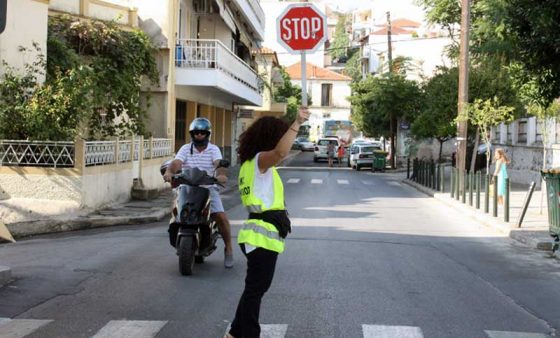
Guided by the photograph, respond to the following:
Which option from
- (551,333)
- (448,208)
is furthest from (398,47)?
(551,333)

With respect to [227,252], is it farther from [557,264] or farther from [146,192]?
[146,192]

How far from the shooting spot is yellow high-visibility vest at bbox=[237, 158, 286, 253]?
4.65 m

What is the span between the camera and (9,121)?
40.7ft

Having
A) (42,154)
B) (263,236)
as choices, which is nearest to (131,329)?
(263,236)

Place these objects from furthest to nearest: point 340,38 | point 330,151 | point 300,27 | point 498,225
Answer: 1. point 340,38
2. point 330,151
3. point 498,225
4. point 300,27

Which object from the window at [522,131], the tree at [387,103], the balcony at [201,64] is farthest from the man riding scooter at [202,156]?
the tree at [387,103]

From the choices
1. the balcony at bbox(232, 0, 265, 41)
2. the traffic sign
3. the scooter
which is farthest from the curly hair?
the balcony at bbox(232, 0, 265, 41)

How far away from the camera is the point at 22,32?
1337 cm

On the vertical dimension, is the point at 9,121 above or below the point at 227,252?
above

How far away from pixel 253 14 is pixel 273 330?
2781 cm

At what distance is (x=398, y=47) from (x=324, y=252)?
51281mm

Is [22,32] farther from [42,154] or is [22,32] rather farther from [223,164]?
[223,164]

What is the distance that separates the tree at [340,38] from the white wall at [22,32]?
92793mm

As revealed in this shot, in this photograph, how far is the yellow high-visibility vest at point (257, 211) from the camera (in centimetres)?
465
